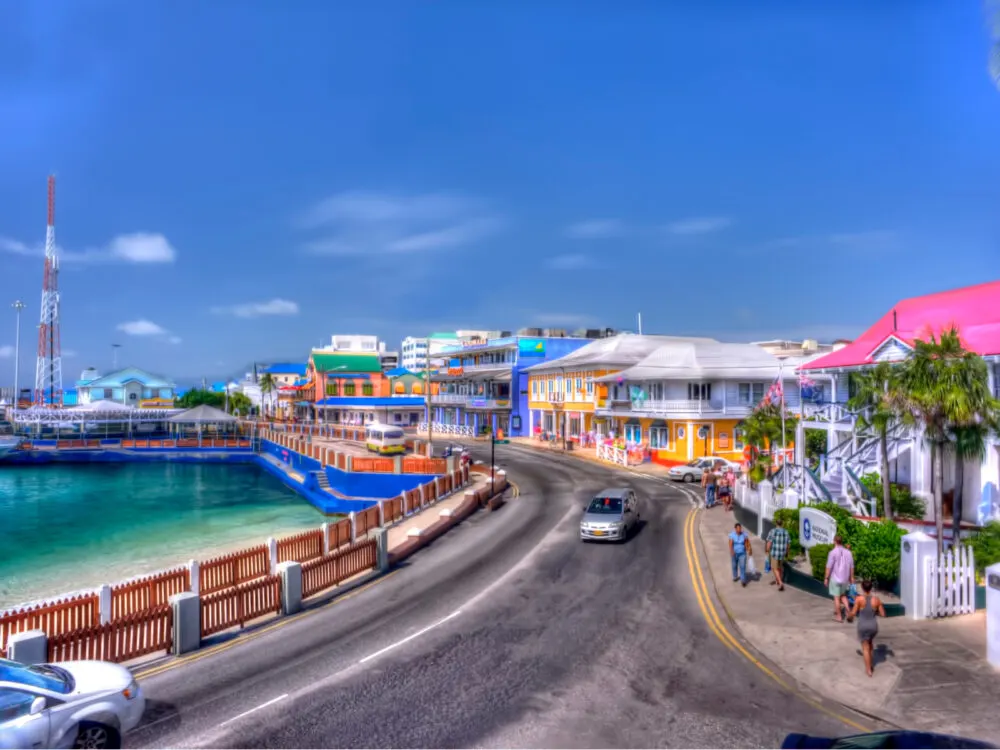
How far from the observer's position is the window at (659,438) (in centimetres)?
4669

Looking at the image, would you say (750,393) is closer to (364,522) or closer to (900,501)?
(900,501)

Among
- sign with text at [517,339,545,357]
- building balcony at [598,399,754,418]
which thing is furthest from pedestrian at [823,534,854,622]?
sign with text at [517,339,545,357]

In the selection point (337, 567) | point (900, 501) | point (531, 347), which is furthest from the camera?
point (531, 347)

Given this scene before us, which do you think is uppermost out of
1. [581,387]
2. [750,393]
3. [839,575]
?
[581,387]

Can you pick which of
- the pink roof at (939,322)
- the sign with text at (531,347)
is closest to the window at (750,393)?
the pink roof at (939,322)

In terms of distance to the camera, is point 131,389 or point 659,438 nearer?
point 659,438

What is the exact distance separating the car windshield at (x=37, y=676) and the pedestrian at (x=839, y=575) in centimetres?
1429

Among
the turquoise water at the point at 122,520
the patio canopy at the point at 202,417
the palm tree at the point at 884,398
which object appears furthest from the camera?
the patio canopy at the point at 202,417

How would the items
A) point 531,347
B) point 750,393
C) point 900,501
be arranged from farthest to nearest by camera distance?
point 531,347, point 750,393, point 900,501

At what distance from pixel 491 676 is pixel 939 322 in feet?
80.9

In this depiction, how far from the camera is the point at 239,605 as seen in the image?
15.1m

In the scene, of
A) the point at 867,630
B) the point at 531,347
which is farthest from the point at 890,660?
the point at 531,347

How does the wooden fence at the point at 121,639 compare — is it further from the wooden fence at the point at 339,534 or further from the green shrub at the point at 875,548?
the green shrub at the point at 875,548

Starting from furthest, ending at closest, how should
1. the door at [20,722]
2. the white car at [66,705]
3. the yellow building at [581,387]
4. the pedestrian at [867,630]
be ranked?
the yellow building at [581,387], the pedestrian at [867,630], the white car at [66,705], the door at [20,722]
